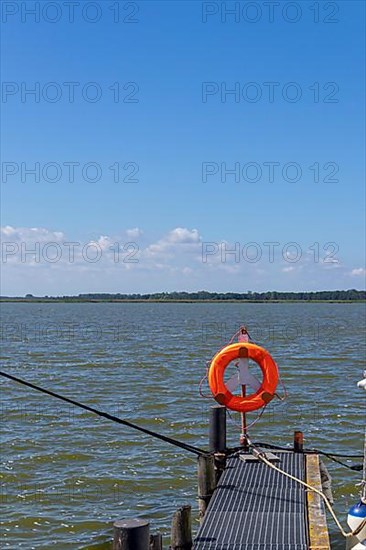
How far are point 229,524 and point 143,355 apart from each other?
22.2m

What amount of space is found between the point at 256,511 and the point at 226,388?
232cm

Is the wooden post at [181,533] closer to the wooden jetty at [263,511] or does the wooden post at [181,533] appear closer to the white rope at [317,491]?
the wooden jetty at [263,511]

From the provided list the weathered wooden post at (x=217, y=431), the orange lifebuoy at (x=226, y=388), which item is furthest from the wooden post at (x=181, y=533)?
the orange lifebuoy at (x=226, y=388)

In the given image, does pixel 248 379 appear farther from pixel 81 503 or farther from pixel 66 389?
pixel 66 389

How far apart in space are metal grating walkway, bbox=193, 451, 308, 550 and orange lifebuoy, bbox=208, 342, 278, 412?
739mm

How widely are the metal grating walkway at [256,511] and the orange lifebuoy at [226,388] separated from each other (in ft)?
2.43

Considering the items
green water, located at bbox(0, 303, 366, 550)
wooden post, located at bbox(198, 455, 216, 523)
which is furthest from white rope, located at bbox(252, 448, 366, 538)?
green water, located at bbox(0, 303, 366, 550)

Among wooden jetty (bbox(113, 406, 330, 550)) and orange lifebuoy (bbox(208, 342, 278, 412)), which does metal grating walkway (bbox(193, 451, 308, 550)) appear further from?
orange lifebuoy (bbox(208, 342, 278, 412))

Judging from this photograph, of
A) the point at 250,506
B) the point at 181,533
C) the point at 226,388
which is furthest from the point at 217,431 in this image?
the point at 181,533

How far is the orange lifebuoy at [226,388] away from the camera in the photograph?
8918 millimetres

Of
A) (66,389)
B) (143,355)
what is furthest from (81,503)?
(143,355)

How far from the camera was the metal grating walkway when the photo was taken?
6.14 metres

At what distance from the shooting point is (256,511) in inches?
269

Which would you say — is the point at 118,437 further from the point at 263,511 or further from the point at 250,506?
the point at 263,511
